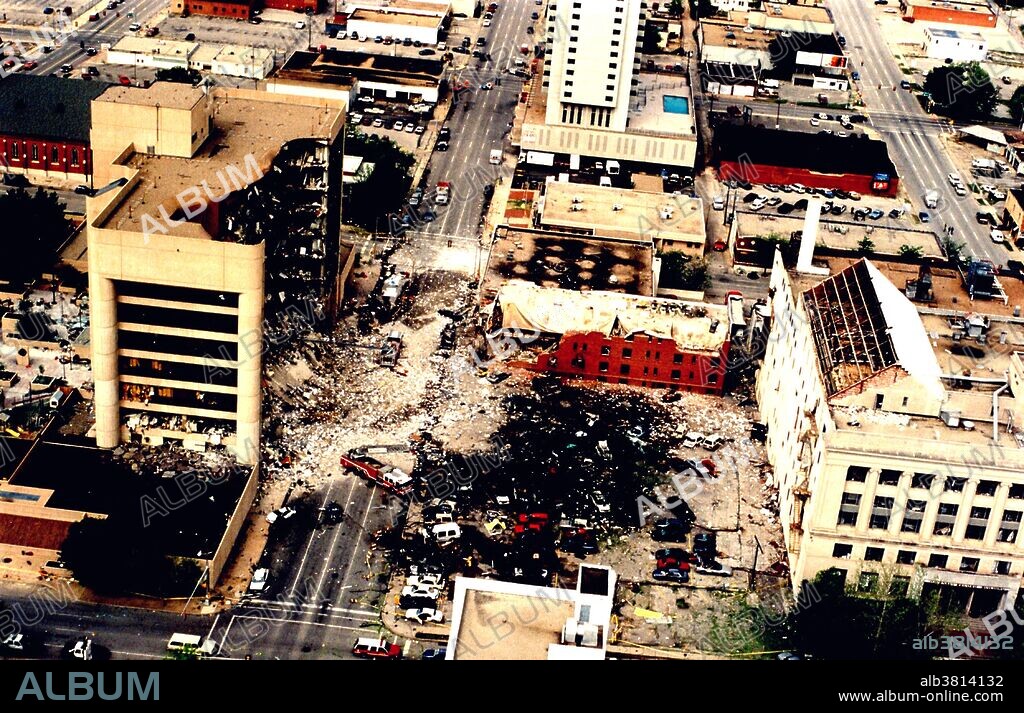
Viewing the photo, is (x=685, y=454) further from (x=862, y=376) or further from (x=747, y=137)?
(x=747, y=137)

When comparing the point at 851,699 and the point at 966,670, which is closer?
the point at 851,699

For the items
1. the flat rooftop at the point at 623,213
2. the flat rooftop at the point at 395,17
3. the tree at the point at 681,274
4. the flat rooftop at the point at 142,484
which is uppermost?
the flat rooftop at the point at 395,17

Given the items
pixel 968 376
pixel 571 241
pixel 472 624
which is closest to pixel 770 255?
pixel 571 241

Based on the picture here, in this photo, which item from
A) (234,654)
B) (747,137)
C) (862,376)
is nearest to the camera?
(234,654)

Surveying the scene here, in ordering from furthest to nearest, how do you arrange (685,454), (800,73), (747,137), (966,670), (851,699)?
(800,73) → (747,137) → (685,454) → (966,670) → (851,699)

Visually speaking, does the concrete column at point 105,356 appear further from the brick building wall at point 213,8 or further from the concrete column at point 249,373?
the brick building wall at point 213,8

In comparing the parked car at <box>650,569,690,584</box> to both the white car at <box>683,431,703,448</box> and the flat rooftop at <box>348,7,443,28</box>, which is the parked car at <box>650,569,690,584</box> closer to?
the white car at <box>683,431,703,448</box>

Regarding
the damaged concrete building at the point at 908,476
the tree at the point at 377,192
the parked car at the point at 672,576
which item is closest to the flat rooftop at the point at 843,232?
the tree at the point at 377,192
